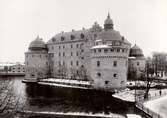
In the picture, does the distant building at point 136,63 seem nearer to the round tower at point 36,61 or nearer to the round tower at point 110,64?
the round tower at point 110,64

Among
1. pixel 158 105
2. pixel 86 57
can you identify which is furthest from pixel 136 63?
pixel 158 105

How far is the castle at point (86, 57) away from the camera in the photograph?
50969 millimetres

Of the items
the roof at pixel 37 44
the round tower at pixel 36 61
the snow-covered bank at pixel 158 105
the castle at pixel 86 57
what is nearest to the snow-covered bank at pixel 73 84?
the castle at pixel 86 57

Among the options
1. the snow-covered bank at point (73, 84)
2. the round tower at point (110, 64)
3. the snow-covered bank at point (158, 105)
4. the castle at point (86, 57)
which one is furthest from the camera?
the snow-covered bank at point (73, 84)

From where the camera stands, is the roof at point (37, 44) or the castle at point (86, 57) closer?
the castle at point (86, 57)

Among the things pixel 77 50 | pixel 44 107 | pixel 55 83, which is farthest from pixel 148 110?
pixel 77 50

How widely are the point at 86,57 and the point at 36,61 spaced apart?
60.5 ft

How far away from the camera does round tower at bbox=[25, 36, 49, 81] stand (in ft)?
246

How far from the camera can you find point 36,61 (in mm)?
76125

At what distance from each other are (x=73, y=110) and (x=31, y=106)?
641cm

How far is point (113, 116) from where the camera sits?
27.2 m

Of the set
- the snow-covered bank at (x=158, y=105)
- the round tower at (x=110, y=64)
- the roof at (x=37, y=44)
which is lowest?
the snow-covered bank at (x=158, y=105)

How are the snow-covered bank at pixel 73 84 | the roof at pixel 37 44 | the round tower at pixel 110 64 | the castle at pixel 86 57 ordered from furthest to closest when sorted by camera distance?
the roof at pixel 37 44
the snow-covered bank at pixel 73 84
the castle at pixel 86 57
the round tower at pixel 110 64

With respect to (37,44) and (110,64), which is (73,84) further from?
(37,44)
